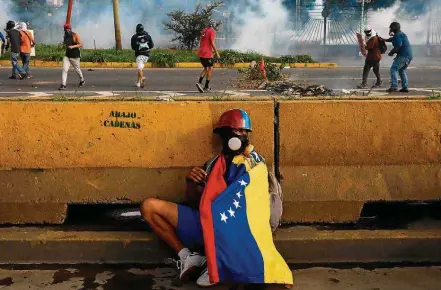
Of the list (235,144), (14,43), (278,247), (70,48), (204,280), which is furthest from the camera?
(14,43)

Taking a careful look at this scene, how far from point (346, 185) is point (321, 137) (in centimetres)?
41

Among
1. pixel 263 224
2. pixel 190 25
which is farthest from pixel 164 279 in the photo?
pixel 190 25

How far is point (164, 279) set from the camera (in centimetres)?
418

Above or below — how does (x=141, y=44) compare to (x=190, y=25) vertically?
below

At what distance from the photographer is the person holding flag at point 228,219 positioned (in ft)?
12.5

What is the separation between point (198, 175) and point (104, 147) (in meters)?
0.81

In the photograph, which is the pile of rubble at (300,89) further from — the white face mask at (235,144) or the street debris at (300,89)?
the white face mask at (235,144)

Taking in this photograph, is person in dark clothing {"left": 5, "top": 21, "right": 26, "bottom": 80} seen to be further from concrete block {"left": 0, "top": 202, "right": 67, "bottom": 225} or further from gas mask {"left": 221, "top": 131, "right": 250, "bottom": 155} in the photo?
gas mask {"left": 221, "top": 131, "right": 250, "bottom": 155}

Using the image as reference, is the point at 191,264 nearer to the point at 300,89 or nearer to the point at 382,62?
the point at 300,89

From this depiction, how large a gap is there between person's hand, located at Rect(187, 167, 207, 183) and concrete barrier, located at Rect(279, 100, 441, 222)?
0.73 m

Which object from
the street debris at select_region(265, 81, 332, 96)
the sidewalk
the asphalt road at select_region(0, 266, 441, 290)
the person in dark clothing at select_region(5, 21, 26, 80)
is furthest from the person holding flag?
the sidewalk

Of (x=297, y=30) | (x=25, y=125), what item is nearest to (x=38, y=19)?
(x=297, y=30)

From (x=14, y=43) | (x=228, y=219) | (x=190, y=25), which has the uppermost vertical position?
(x=190, y=25)

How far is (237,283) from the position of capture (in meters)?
3.84
